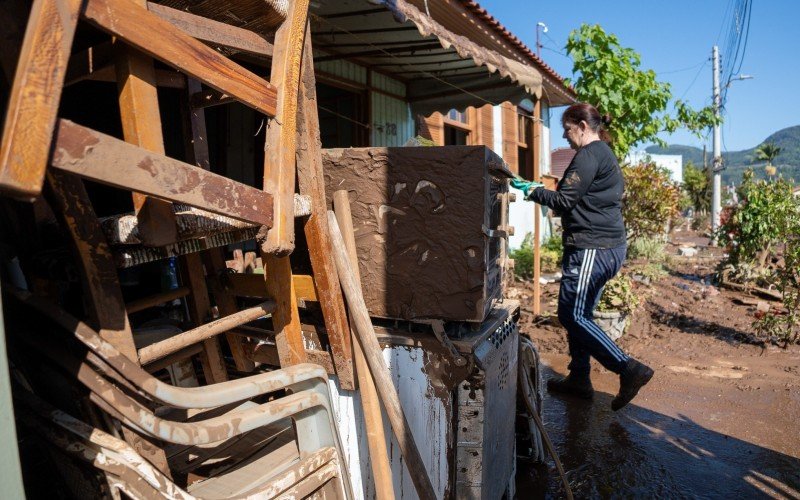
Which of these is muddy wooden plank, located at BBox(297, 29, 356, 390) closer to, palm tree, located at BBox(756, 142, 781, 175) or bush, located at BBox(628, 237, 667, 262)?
bush, located at BBox(628, 237, 667, 262)

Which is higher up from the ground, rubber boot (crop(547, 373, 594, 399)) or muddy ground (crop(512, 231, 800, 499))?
rubber boot (crop(547, 373, 594, 399))

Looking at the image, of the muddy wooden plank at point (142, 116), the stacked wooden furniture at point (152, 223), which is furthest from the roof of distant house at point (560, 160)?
the muddy wooden plank at point (142, 116)

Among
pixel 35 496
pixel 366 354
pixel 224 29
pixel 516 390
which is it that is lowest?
pixel 516 390

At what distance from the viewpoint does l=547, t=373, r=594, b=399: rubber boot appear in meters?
3.62

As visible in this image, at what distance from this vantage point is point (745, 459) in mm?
2906

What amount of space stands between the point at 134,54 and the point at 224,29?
277mm

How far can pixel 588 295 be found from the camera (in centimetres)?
313

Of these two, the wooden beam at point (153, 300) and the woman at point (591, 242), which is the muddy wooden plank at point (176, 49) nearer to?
the wooden beam at point (153, 300)

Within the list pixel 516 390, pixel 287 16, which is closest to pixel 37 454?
pixel 287 16

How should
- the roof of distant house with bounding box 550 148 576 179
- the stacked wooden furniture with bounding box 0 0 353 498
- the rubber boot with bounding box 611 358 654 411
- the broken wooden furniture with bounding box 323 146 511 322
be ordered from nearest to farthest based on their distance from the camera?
1. the stacked wooden furniture with bounding box 0 0 353 498
2. the broken wooden furniture with bounding box 323 146 511 322
3. the rubber boot with bounding box 611 358 654 411
4. the roof of distant house with bounding box 550 148 576 179

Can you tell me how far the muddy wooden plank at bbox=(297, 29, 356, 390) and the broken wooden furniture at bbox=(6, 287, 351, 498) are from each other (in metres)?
0.37

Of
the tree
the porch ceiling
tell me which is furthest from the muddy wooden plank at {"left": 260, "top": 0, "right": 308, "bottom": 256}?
the tree

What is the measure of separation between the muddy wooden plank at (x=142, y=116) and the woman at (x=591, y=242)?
2438 millimetres

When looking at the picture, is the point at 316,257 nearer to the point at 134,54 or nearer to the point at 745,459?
the point at 134,54
